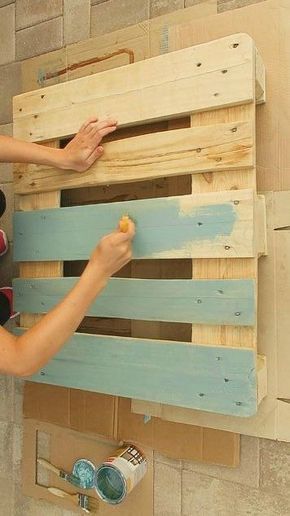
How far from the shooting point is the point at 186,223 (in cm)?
142

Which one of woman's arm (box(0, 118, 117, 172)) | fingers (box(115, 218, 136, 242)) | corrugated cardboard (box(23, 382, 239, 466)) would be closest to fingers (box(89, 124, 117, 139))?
woman's arm (box(0, 118, 117, 172))

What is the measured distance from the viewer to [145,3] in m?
1.83

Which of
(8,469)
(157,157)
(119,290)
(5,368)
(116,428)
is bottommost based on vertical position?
(8,469)

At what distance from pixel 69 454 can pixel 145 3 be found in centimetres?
168

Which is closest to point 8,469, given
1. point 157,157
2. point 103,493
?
point 103,493

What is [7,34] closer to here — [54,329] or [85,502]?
[54,329]

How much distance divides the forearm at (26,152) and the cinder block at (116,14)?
0.58 m

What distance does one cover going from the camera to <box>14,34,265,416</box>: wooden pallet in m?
1.36

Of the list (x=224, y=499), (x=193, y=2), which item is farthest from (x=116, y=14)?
(x=224, y=499)

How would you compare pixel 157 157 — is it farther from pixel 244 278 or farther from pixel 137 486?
pixel 137 486

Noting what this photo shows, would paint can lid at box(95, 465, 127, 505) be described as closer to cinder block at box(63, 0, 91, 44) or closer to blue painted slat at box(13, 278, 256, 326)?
blue painted slat at box(13, 278, 256, 326)

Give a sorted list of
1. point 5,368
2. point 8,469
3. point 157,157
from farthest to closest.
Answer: point 8,469 → point 157,157 → point 5,368

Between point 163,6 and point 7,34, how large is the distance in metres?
0.78

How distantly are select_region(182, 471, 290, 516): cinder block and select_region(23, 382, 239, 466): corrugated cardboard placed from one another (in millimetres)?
94
